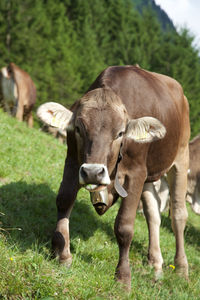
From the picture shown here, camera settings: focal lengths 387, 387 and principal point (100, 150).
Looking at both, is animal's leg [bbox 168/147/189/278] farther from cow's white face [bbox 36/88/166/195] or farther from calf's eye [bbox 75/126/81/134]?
calf's eye [bbox 75/126/81/134]

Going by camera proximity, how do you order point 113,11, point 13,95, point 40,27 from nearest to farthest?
1. point 13,95
2. point 40,27
3. point 113,11

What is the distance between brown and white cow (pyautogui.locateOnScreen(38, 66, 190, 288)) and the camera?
3244mm

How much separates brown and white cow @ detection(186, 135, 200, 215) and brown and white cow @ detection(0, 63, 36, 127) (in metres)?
5.90

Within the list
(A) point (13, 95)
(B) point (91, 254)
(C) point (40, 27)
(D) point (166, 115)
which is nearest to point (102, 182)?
(B) point (91, 254)

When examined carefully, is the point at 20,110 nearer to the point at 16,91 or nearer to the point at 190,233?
the point at 16,91

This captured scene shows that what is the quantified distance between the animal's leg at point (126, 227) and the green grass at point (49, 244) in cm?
14

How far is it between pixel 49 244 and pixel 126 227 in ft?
3.09

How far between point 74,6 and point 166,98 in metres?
28.6

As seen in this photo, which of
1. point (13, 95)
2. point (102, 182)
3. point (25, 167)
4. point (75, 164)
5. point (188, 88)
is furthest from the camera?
point (188, 88)

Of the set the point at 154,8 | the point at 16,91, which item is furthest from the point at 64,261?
the point at 154,8

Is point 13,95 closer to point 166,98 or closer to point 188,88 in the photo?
point 166,98

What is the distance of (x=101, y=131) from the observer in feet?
10.6

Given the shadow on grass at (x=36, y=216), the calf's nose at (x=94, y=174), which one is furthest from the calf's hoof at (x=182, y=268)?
the calf's nose at (x=94, y=174)

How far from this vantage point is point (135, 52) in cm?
3006
